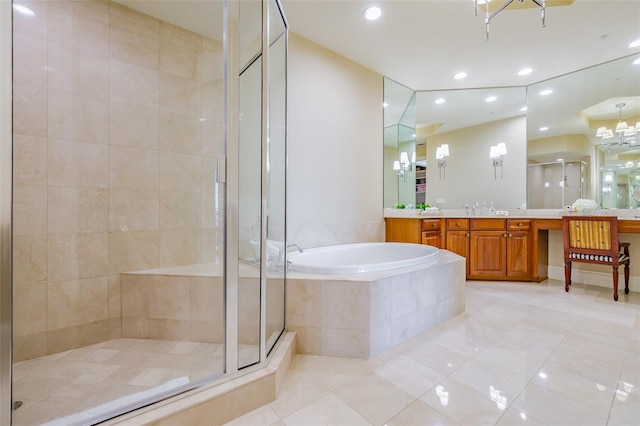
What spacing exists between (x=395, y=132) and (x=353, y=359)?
2962mm

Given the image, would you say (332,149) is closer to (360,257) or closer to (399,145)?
(360,257)

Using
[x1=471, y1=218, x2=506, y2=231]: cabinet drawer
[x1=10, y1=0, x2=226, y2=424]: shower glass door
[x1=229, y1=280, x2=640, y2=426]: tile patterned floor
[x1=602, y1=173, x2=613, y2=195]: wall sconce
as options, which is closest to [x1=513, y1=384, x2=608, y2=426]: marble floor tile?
[x1=229, y1=280, x2=640, y2=426]: tile patterned floor

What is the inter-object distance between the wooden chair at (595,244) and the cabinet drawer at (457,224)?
930 millimetres

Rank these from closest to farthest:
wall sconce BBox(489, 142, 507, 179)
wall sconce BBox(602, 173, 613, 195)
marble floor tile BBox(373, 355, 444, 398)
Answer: marble floor tile BBox(373, 355, 444, 398), wall sconce BBox(602, 173, 613, 195), wall sconce BBox(489, 142, 507, 179)

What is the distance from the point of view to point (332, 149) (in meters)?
2.88

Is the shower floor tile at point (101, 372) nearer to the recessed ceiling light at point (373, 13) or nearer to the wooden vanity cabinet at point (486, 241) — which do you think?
the wooden vanity cabinet at point (486, 241)

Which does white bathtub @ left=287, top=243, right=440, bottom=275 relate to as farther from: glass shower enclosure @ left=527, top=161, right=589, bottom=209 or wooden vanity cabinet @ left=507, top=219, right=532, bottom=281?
glass shower enclosure @ left=527, top=161, right=589, bottom=209

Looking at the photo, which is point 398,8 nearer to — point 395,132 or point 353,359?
point 395,132

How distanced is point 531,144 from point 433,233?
1838 mm

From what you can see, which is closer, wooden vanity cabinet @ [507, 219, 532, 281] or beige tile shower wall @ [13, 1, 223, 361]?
beige tile shower wall @ [13, 1, 223, 361]

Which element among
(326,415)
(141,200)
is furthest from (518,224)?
(141,200)

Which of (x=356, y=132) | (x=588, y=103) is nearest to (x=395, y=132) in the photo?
(x=356, y=132)

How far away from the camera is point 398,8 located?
2254mm

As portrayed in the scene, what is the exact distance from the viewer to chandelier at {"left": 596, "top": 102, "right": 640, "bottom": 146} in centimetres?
297
